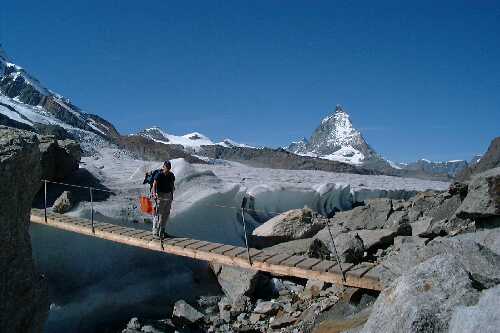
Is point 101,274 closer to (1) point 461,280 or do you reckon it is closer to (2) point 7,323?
(2) point 7,323

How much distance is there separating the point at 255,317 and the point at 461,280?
603cm

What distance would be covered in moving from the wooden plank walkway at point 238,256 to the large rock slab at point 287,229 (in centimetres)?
416

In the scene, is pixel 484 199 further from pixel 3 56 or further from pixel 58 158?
pixel 3 56

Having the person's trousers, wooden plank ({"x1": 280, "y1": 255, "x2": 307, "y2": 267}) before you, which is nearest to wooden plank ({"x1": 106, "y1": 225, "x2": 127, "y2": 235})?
the person's trousers

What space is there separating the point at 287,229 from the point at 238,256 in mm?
5173

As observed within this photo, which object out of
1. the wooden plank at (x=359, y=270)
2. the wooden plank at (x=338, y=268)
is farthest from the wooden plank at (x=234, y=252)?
the wooden plank at (x=359, y=270)

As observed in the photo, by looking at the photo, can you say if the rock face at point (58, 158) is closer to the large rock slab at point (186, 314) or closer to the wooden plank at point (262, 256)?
the large rock slab at point (186, 314)

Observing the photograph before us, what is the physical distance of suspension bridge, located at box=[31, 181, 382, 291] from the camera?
6246 mm

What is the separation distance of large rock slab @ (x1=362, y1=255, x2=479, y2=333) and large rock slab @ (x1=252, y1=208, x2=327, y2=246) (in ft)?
27.1

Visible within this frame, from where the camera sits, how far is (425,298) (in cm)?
345

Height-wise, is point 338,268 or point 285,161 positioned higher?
point 285,161

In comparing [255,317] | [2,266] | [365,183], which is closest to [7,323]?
[2,266]

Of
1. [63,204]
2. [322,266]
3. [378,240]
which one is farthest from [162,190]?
[378,240]

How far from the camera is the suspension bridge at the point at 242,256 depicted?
6246 mm
